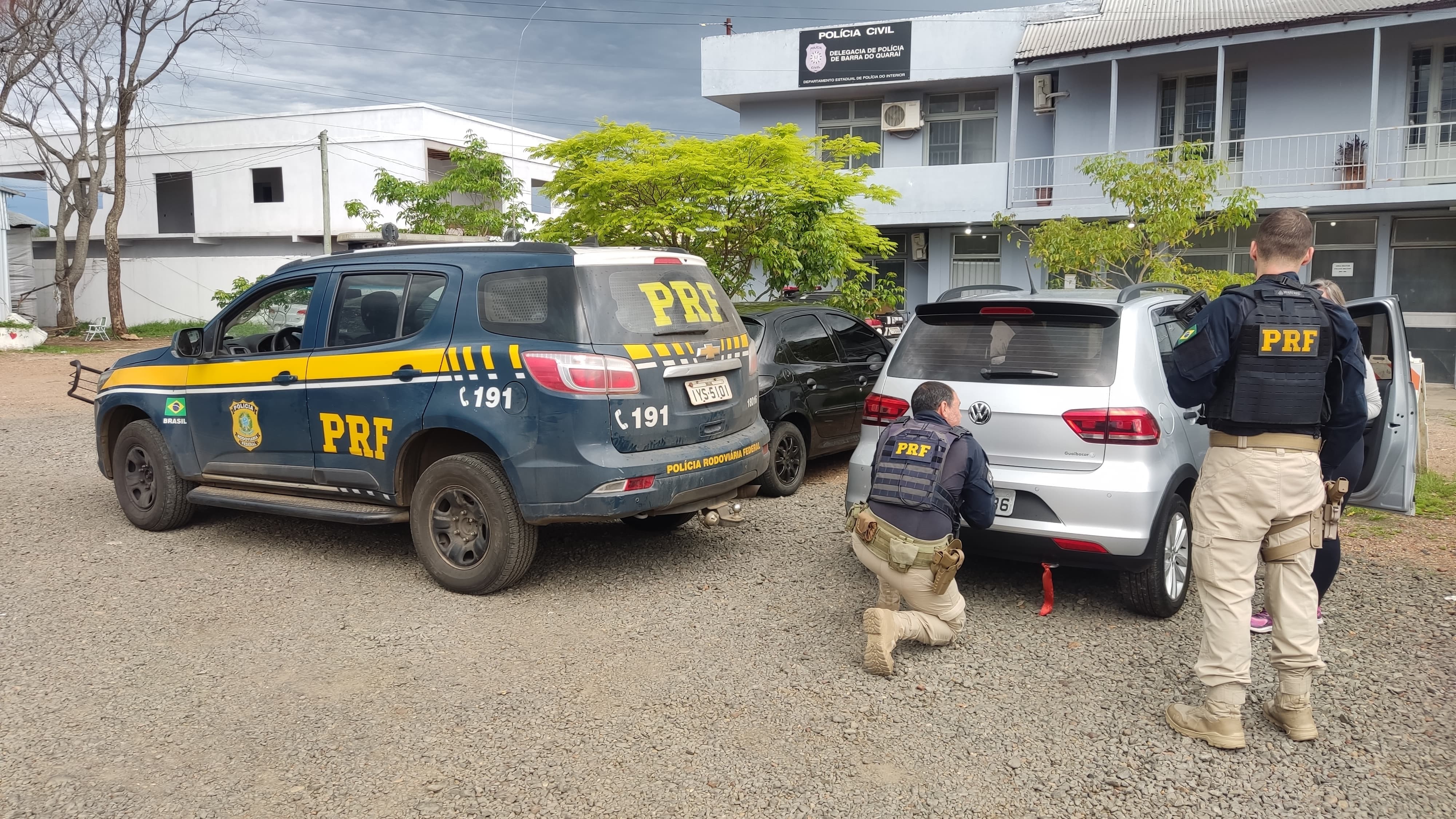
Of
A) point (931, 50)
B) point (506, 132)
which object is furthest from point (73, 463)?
point (506, 132)

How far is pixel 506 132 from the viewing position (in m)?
32.9

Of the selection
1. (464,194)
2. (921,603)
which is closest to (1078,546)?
(921,603)

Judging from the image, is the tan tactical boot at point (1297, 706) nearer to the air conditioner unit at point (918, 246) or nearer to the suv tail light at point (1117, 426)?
the suv tail light at point (1117, 426)

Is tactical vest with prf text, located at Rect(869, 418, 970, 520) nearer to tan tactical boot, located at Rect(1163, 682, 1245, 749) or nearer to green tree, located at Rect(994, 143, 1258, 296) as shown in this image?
tan tactical boot, located at Rect(1163, 682, 1245, 749)

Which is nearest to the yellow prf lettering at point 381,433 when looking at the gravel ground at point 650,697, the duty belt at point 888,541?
the gravel ground at point 650,697

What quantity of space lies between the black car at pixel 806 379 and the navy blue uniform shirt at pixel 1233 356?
380 cm

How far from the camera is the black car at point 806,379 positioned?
7.80m

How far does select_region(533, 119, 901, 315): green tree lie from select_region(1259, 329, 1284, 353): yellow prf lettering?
7.53 m

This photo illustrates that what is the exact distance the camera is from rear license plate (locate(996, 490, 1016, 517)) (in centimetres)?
489

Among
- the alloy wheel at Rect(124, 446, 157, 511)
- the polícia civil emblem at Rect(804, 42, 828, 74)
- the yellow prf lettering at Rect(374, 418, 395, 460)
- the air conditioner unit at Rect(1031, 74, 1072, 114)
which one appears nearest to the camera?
the yellow prf lettering at Rect(374, 418, 395, 460)

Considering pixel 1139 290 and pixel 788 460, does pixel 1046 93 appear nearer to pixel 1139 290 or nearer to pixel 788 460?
pixel 788 460

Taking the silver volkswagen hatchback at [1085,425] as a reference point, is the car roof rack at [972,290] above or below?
above

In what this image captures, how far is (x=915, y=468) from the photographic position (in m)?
4.44

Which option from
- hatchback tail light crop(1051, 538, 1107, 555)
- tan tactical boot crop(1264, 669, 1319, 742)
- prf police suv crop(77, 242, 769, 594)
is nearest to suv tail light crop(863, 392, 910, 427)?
prf police suv crop(77, 242, 769, 594)
